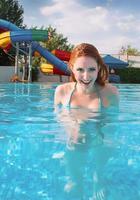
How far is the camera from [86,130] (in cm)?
331

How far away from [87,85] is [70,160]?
5.06 ft

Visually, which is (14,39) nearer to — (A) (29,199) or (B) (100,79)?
(B) (100,79)

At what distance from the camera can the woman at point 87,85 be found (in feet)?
12.1

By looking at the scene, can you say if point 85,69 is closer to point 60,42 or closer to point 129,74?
point 129,74

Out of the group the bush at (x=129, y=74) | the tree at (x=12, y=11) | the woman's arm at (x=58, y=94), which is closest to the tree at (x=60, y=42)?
the tree at (x=12, y=11)

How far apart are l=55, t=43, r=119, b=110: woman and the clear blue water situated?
0.31 metres

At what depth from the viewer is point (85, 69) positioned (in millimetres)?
3701

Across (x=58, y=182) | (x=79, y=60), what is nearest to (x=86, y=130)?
(x=79, y=60)

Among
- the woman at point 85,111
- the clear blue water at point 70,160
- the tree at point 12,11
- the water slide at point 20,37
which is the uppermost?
the tree at point 12,11

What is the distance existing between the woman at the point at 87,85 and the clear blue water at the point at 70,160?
315 mm

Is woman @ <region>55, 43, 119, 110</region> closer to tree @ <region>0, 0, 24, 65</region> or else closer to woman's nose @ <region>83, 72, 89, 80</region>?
woman's nose @ <region>83, 72, 89, 80</region>

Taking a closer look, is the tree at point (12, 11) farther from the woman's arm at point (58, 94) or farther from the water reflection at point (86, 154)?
the water reflection at point (86, 154)

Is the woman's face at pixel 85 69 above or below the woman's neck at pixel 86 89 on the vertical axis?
above

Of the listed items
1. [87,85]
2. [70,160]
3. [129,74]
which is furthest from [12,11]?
[70,160]
